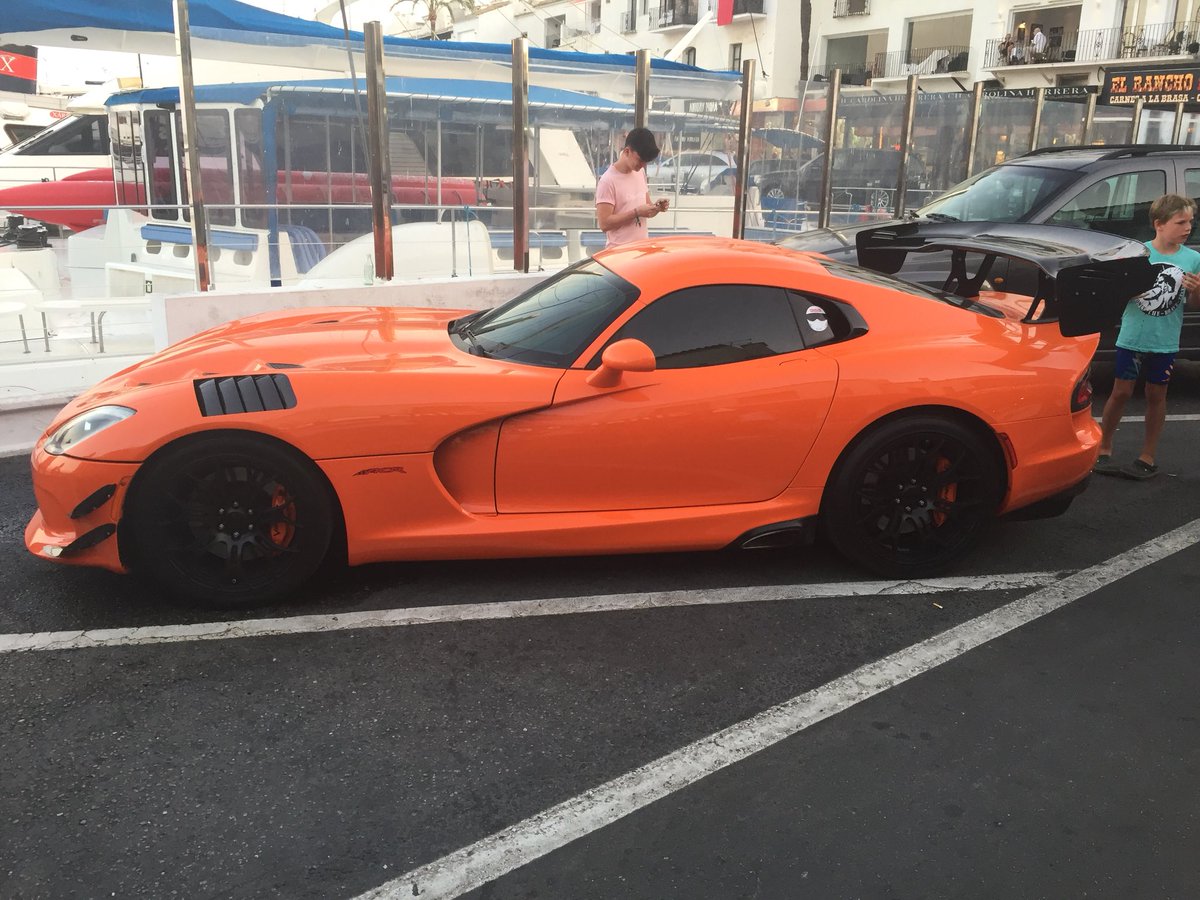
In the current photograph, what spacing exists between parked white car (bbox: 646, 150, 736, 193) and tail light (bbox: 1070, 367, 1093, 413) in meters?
5.82

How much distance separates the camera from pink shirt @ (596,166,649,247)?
6.76m

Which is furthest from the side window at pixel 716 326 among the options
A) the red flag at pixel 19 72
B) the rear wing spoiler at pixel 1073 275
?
the red flag at pixel 19 72

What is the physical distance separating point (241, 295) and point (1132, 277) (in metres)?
5.43

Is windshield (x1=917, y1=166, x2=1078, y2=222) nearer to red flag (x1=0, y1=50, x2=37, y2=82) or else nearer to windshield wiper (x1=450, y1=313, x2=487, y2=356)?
windshield wiper (x1=450, y1=313, x2=487, y2=356)

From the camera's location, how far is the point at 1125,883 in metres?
2.32

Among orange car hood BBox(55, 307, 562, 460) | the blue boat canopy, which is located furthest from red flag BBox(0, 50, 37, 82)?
orange car hood BBox(55, 307, 562, 460)

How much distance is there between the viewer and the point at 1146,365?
218 inches

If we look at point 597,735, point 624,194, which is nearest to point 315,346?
point 597,735

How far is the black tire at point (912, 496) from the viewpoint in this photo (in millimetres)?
3936

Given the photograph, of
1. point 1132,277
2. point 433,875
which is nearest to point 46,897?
point 433,875

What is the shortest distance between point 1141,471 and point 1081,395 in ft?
5.29

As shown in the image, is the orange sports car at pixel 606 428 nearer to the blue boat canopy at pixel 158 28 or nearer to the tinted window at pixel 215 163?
the tinted window at pixel 215 163

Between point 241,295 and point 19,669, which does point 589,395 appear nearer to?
point 19,669

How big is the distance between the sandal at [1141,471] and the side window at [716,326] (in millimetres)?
2682
